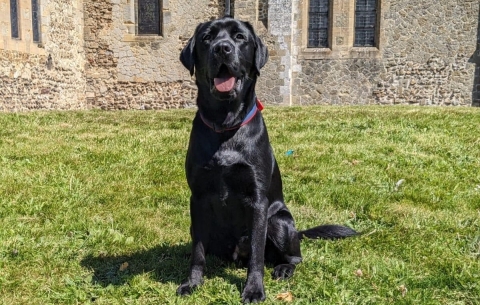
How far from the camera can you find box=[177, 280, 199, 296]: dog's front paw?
2.74m

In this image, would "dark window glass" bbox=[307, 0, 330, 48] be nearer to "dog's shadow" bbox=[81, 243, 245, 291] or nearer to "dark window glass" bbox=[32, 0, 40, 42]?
"dark window glass" bbox=[32, 0, 40, 42]

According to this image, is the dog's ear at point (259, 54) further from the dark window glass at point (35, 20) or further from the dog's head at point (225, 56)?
the dark window glass at point (35, 20)

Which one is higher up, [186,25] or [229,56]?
[186,25]

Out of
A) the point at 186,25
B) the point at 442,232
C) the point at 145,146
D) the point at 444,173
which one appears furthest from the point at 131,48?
the point at 442,232

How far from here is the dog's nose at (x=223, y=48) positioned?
2.62m

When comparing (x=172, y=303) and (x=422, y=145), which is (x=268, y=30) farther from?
(x=172, y=303)

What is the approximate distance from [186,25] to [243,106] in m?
13.5

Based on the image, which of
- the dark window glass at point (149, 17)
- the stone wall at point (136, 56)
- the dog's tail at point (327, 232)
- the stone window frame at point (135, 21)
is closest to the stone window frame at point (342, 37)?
the stone wall at point (136, 56)

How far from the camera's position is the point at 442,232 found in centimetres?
376

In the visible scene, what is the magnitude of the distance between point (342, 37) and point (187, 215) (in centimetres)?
1313

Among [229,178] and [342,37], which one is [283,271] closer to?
[229,178]

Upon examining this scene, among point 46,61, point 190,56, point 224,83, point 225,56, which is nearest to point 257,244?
point 224,83

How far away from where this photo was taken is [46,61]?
13508 mm

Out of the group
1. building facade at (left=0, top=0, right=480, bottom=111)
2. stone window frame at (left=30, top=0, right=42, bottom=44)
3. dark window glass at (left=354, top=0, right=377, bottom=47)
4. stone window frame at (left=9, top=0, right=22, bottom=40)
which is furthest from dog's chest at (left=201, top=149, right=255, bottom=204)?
dark window glass at (left=354, top=0, right=377, bottom=47)
